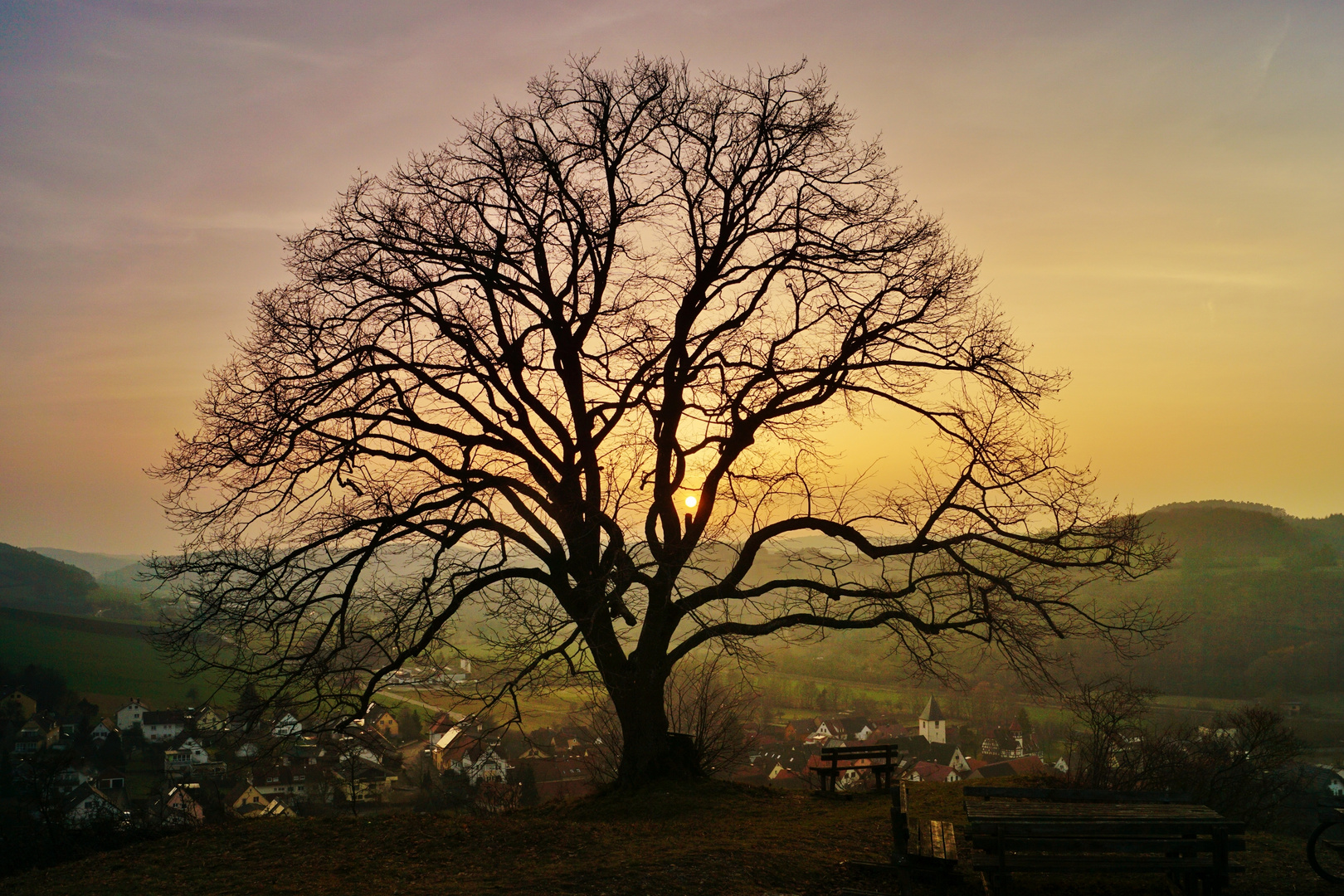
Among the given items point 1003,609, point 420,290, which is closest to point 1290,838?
point 1003,609

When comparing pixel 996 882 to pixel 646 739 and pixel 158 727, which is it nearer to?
pixel 646 739

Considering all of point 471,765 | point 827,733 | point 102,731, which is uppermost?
point 471,765

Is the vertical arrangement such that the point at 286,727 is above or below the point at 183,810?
above

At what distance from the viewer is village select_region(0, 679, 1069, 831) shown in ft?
35.9

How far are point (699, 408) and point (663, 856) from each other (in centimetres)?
633

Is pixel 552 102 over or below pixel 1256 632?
over

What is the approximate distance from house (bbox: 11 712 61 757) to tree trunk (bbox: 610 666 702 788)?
18962 millimetres

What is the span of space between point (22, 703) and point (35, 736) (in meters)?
6.26

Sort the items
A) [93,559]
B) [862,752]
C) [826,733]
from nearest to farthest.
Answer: [862,752]
[826,733]
[93,559]

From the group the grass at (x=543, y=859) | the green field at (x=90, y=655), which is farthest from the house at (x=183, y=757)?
the green field at (x=90, y=655)

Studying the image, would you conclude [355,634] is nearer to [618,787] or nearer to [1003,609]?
[618,787]

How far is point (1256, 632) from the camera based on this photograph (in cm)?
4709

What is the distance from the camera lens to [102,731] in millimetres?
25344

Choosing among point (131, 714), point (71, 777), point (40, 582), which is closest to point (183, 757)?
point (71, 777)
